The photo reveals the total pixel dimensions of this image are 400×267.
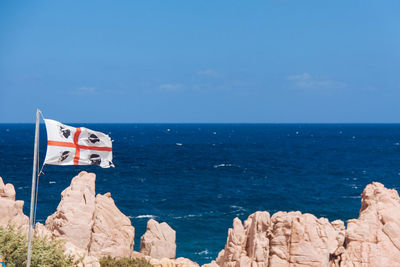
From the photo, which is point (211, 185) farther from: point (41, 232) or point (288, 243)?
point (41, 232)

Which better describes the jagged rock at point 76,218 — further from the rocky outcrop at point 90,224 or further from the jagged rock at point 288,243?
the jagged rock at point 288,243

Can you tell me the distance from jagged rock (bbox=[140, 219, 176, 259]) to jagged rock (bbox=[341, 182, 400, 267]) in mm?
13780

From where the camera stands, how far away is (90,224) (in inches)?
1239

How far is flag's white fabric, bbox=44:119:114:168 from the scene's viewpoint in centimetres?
2058

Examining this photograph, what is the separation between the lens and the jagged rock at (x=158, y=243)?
3544 centimetres

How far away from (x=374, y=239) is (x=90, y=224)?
17357mm

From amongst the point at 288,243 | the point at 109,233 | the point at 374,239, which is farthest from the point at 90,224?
the point at 374,239

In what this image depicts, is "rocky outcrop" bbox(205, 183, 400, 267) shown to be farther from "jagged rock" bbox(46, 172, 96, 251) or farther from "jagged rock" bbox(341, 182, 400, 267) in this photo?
"jagged rock" bbox(46, 172, 96, 251)

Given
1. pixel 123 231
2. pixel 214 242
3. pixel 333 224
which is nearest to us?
pixel 333 224

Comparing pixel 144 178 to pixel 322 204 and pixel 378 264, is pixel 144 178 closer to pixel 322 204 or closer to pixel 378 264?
pixel 322 204

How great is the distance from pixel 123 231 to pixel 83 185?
4.33 m

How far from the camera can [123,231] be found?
3406 cm

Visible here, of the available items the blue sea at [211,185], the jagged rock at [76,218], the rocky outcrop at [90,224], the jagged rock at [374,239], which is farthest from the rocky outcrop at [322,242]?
the blue sea at [211,185]

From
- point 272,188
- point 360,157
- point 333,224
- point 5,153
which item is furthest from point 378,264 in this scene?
point 5,153
